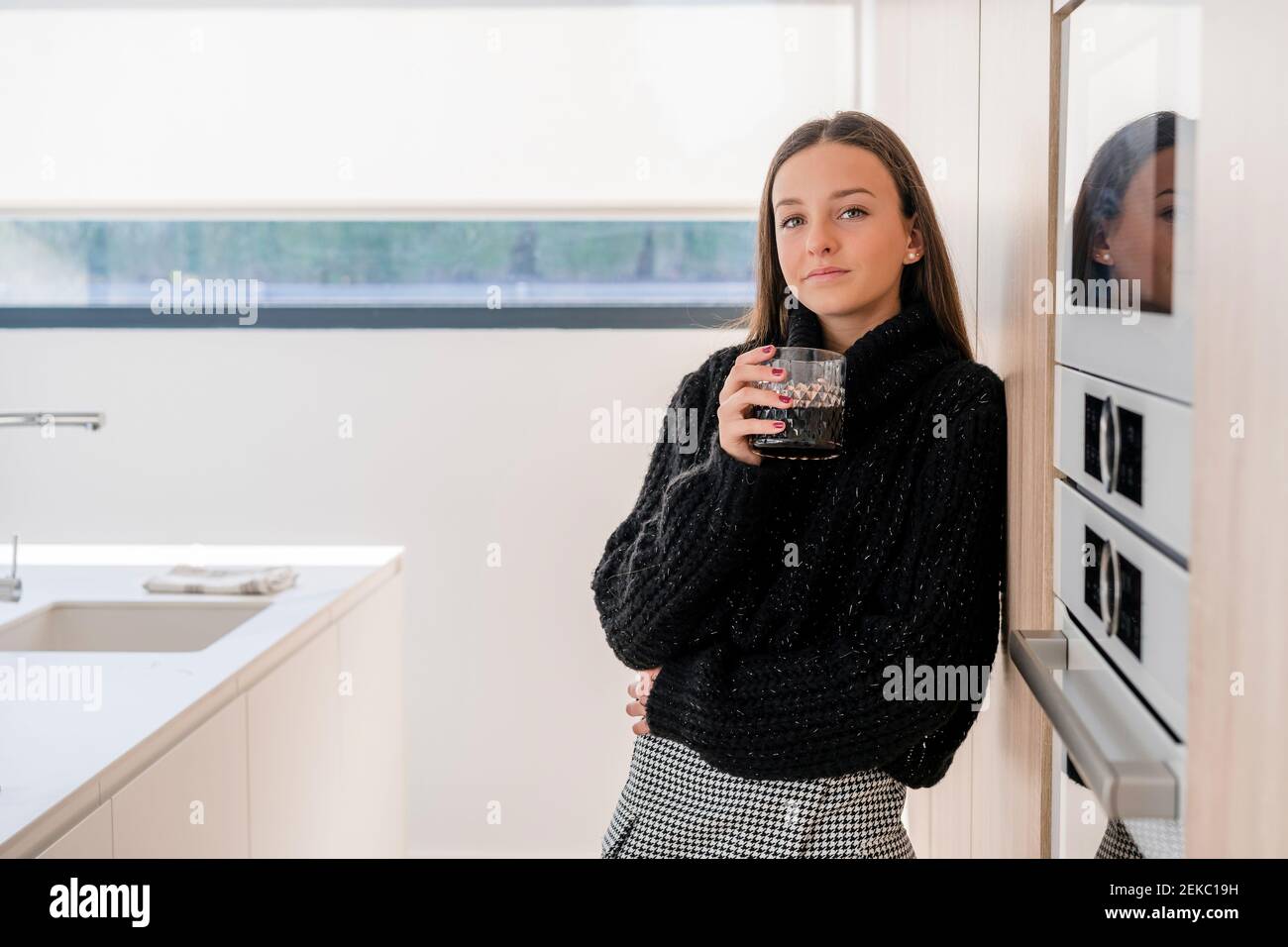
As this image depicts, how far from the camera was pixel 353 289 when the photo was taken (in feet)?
7.46

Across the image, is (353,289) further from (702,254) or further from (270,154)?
(702,254)

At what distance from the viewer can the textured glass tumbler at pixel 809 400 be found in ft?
2.70

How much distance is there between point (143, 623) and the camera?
1584 millimetres

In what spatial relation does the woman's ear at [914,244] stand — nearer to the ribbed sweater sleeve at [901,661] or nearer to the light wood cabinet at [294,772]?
the ribbed sweater sleeve at [901,661]

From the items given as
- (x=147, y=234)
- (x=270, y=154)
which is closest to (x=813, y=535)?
(x=270, y=154)

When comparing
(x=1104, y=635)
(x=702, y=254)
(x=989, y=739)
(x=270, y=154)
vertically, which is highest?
(x=270, y=154)

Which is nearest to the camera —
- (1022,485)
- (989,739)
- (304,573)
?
(1022,485)

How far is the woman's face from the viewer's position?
3.14 ft

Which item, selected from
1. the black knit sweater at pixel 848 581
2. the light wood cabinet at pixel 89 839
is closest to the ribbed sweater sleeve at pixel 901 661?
the black knit sweater at pixel 848 581

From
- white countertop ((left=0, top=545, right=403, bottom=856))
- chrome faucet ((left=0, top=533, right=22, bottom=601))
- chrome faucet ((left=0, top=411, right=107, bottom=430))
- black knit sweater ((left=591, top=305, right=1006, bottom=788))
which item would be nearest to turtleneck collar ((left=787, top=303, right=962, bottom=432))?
black knit sweater ((left=591, top=305, right=1006, bottom=788))

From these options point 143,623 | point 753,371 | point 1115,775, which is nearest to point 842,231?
point 753,371
